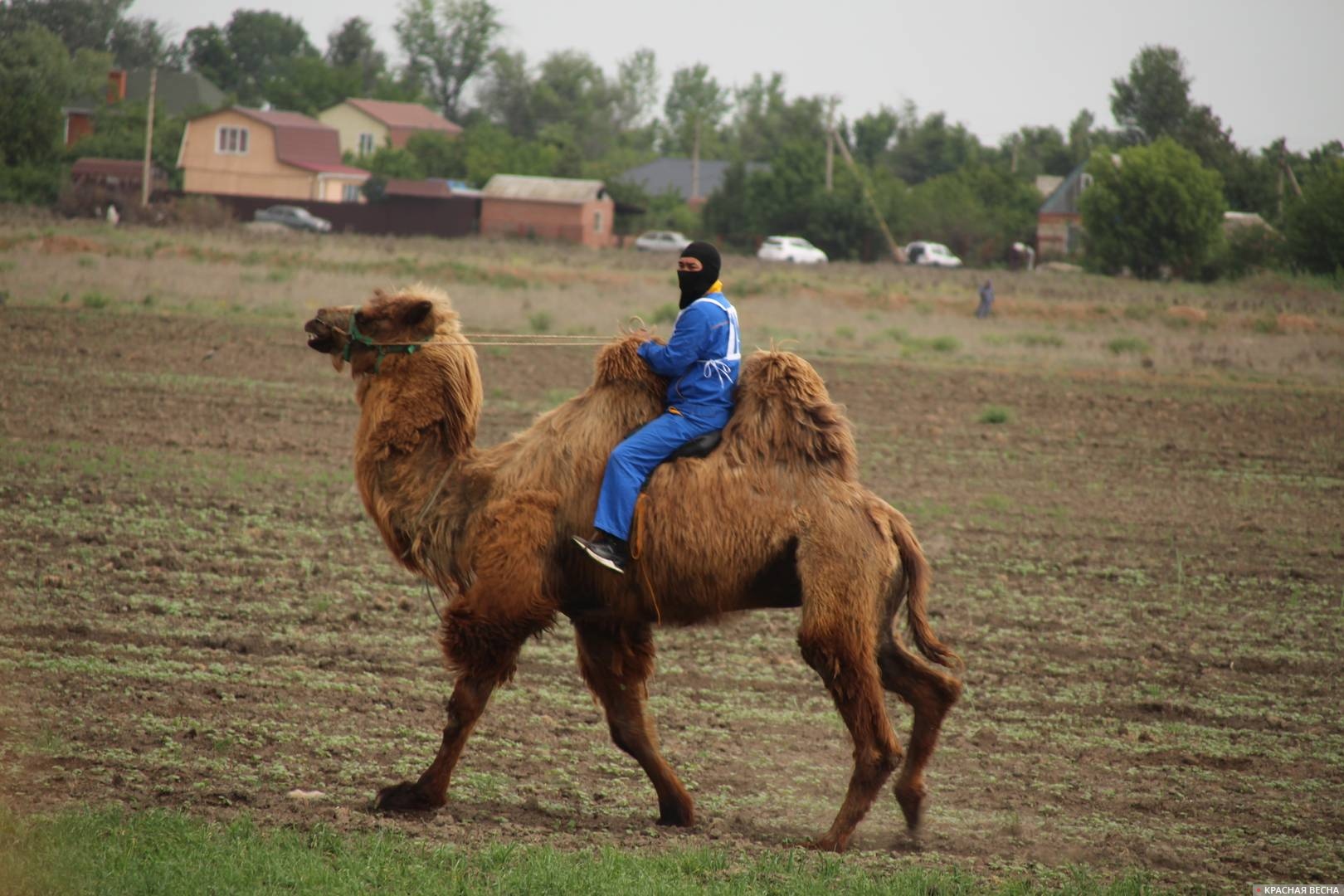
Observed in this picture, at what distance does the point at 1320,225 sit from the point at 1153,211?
19336mm

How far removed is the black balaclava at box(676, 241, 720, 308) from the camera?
664 centimetres

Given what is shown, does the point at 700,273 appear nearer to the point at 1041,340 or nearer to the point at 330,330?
the point at 330,330

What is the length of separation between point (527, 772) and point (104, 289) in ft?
81.9

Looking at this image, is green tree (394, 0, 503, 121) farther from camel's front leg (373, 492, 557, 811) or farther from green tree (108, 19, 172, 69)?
camel's front leg (373, 492, 557, 811)

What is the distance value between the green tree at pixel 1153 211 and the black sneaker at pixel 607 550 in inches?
1653

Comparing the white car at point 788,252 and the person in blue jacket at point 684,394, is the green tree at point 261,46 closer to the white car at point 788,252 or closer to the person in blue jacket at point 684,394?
the white car at point 788,252

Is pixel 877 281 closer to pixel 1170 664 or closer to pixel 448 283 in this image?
pixel 448 283

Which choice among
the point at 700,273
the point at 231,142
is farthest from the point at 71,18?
the point at 231,142

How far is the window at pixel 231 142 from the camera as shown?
77750 mm

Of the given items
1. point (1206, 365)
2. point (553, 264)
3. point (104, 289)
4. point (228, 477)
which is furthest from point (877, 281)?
point (228, 477)

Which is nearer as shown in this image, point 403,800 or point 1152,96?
point 403,800

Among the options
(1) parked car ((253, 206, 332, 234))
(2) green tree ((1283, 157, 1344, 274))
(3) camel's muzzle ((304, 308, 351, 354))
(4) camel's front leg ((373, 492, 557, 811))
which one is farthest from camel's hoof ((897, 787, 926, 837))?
(1) parked car ((253, 206, 332, 234))

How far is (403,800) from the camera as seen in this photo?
6.25 metres

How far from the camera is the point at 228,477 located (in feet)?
45.5
